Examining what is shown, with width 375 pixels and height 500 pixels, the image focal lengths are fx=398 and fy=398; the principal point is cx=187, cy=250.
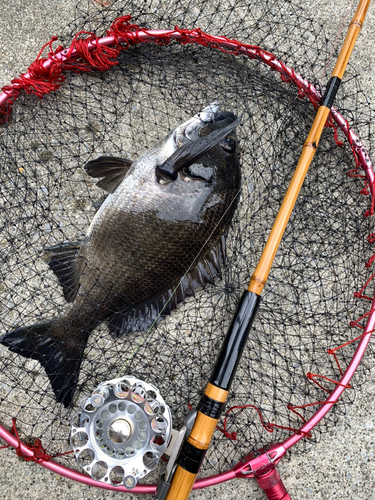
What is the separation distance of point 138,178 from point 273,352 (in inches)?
46.4

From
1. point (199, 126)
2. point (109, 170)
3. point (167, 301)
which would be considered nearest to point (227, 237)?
point (167, 301)

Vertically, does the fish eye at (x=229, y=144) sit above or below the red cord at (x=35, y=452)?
above

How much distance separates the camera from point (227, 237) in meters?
2.13

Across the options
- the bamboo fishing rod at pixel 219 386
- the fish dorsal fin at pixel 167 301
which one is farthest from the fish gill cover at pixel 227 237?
the bamboo fishing rod at pixel 219 386

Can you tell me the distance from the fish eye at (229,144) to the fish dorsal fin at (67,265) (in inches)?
35.0

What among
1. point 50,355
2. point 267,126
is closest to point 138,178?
point 267,126

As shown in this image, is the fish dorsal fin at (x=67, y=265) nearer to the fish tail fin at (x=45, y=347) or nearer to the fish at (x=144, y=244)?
the fish at (x=144, y=244)

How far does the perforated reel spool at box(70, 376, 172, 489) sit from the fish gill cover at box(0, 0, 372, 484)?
1.01 ft

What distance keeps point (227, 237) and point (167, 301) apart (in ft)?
1.53

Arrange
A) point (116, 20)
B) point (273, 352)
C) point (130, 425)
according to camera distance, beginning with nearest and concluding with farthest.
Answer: point (130, 425)
point (116, 20)
point (273, 352)

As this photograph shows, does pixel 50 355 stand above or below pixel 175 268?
below

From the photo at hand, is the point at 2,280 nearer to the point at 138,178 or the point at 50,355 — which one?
the point at 50,355

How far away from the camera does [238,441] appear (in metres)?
2.13

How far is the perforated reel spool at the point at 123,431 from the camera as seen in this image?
1749mm
